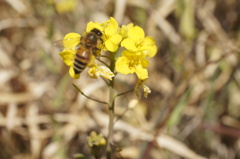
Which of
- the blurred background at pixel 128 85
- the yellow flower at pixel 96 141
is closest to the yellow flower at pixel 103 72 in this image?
the yellow flower at pixel 96 141

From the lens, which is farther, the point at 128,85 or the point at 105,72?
the point at 128,85

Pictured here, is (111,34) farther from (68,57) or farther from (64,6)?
(64,6)

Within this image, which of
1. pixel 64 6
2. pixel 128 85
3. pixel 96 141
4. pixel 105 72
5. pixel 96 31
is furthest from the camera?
pixel 64 6

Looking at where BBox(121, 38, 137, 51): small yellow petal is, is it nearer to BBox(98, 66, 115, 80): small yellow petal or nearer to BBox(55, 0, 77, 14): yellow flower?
BBox(98, 66, 115, 80): small yellow petal

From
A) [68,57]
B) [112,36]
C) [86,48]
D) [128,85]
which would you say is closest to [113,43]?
[112,36]

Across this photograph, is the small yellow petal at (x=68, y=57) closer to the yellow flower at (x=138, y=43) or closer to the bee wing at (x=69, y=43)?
the bee wing at (x=69, y=43)

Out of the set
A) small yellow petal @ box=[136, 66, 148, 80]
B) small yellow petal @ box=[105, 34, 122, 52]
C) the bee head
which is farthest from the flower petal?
small yellow petal @ box=[136, 66, 148, 80]
